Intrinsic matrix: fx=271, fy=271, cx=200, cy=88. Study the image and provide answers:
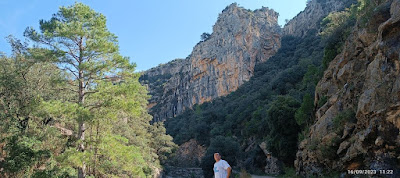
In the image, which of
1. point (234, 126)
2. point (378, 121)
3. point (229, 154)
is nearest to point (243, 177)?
point (378, 121)

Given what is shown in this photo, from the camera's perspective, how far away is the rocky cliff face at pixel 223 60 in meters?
75.6

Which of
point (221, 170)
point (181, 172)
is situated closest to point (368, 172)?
point (221, 170)

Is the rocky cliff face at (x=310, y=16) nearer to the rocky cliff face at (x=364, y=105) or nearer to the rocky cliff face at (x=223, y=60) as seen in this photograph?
the rocky cliff face at (x=223, y=60)

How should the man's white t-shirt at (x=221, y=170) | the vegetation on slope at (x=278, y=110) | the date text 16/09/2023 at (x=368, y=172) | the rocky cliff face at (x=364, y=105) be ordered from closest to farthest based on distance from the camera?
the man's white t-shirt at (x=221, y=170) → the date text 16/09/2023 at (x=368, y=172) → the rocky cliff face at (x=364, y=105) → the vegetation on slope at (x=278, y=110)

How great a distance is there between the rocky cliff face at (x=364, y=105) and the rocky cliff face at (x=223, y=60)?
60.1 metres

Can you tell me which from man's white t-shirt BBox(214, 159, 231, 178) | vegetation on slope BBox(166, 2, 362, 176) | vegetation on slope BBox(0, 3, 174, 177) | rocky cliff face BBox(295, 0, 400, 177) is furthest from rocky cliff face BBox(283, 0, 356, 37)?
man's white t-shirt BBox(214, 159, 231, 178)

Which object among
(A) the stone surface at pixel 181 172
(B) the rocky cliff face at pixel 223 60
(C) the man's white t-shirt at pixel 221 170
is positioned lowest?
(A) the stone surface at pixel 181 172

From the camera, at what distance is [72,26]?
374 inches

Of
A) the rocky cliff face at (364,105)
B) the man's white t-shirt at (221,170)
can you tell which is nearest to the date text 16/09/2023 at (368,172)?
the rocky cliff face at (364,105)

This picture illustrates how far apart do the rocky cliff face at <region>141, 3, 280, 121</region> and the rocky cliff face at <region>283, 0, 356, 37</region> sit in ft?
16.2

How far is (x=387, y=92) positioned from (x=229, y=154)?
2538 centimetres

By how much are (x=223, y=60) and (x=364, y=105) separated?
70.5m

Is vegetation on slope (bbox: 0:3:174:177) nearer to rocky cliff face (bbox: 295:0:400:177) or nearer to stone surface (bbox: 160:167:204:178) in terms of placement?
rocky cliff face (bbox: 295:0:400:177)

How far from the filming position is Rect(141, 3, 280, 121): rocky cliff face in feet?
248
